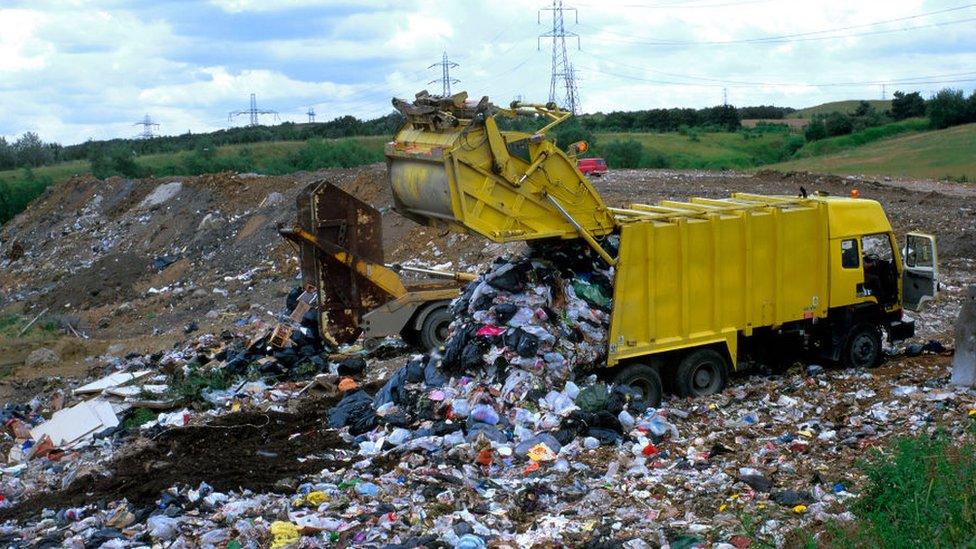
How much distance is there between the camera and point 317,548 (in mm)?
6918

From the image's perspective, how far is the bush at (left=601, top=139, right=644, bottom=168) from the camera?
4416cm

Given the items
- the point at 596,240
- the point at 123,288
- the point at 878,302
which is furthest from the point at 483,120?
the point at 123,288

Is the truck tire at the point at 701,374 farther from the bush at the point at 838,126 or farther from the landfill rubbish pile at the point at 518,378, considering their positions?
the bush at the point at 838,126

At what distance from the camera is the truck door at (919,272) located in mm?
11883

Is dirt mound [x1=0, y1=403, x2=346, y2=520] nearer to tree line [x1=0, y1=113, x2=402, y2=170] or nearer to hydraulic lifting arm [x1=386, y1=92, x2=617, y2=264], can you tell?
hydraulic lifting arm [x1=386, y1=92, x2=617, y2=264]

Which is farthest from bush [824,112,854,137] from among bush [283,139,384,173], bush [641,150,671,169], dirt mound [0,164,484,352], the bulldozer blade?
the bulldozer blade

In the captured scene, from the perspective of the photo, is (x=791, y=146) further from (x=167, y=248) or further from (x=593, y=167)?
(x=167, y=248)

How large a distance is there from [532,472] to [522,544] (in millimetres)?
1463

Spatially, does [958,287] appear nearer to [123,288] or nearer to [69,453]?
[69,453]

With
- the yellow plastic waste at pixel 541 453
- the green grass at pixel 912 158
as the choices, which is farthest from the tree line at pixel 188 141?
the yellow plastic waste at pixel 541 453

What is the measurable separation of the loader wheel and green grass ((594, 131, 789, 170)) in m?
33.2

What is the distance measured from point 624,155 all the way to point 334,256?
32844 mm

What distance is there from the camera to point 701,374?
34.8 ft

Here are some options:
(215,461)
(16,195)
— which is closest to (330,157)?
(16,195)
